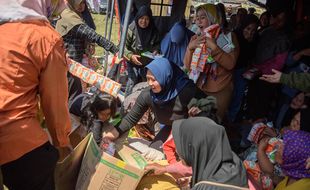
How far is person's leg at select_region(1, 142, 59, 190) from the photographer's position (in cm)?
183

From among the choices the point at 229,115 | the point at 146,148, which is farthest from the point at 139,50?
the point at 146,148

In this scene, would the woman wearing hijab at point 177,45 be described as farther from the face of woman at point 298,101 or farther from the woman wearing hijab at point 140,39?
the face of woman at point 298,101

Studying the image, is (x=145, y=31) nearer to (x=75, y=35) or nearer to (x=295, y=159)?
(x=75, y=35)

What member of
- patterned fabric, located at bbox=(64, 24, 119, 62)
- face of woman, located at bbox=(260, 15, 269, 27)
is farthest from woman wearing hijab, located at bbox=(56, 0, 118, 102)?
face of woman, located at bbox=(260, 15, 269, 27)

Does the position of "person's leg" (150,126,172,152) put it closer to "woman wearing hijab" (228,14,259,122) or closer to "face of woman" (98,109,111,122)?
"face of woman" (98,109,111,122)

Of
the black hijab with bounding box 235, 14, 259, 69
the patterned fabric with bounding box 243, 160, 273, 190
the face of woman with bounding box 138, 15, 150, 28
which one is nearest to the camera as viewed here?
the patterned fabric with bounding box 243, 160, 273, 190

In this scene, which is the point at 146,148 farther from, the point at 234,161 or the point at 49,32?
the point at 49,32

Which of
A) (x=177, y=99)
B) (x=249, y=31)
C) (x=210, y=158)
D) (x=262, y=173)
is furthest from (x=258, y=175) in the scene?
(x=249, y=31)

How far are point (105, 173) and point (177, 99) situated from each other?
3.11 feet

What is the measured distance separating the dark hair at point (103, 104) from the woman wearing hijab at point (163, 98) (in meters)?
0.15

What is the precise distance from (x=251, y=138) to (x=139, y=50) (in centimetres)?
216

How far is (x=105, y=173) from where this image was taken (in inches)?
81.5

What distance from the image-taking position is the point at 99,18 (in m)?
13.6

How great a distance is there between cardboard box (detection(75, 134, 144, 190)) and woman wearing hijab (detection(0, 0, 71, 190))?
7.4 inches
